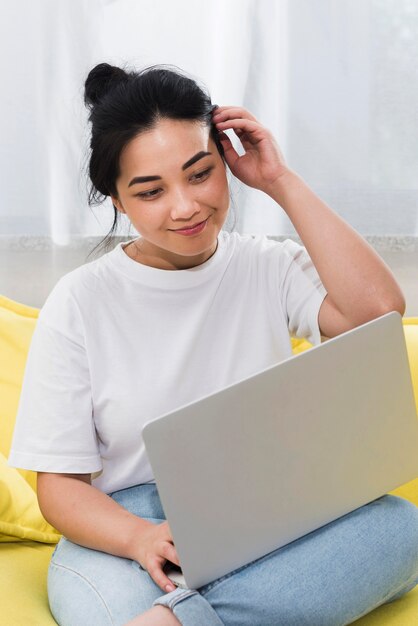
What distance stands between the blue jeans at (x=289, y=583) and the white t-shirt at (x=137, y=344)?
0.56 feet

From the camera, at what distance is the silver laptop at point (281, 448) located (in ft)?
3.10

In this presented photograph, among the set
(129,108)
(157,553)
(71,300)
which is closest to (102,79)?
(129,108)

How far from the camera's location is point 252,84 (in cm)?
205

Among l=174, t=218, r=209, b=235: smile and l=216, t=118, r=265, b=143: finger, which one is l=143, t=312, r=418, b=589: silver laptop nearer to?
l=174, t=218, r=209, b=235: smile

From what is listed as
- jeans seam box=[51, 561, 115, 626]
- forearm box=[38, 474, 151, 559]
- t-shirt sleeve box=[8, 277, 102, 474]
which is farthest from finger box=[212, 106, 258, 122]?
jeans seam box=[51, 561, 115, 626]

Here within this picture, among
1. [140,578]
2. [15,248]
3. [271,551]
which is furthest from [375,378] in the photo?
[15,248]

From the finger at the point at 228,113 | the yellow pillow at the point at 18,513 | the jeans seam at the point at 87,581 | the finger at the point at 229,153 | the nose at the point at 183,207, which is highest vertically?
the finger at the point at 228,113

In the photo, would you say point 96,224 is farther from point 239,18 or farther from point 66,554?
point 66,554

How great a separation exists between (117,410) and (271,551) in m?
0.35

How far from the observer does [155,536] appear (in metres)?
1.11

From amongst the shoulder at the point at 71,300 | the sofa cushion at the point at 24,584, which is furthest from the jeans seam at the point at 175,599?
the shoulder at the point at 71,300

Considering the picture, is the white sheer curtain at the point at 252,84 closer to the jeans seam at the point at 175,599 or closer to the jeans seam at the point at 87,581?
the jeans seam at the point at 87,581

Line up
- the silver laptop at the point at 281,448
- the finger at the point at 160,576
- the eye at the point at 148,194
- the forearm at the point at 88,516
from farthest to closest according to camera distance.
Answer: the eye at the point at 148,194
the forearm at the point at 88,516
the finger at the point at 160,576
the silver laptop at the point at 281,448

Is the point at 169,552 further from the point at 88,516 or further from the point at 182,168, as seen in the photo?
the point at 182,168
